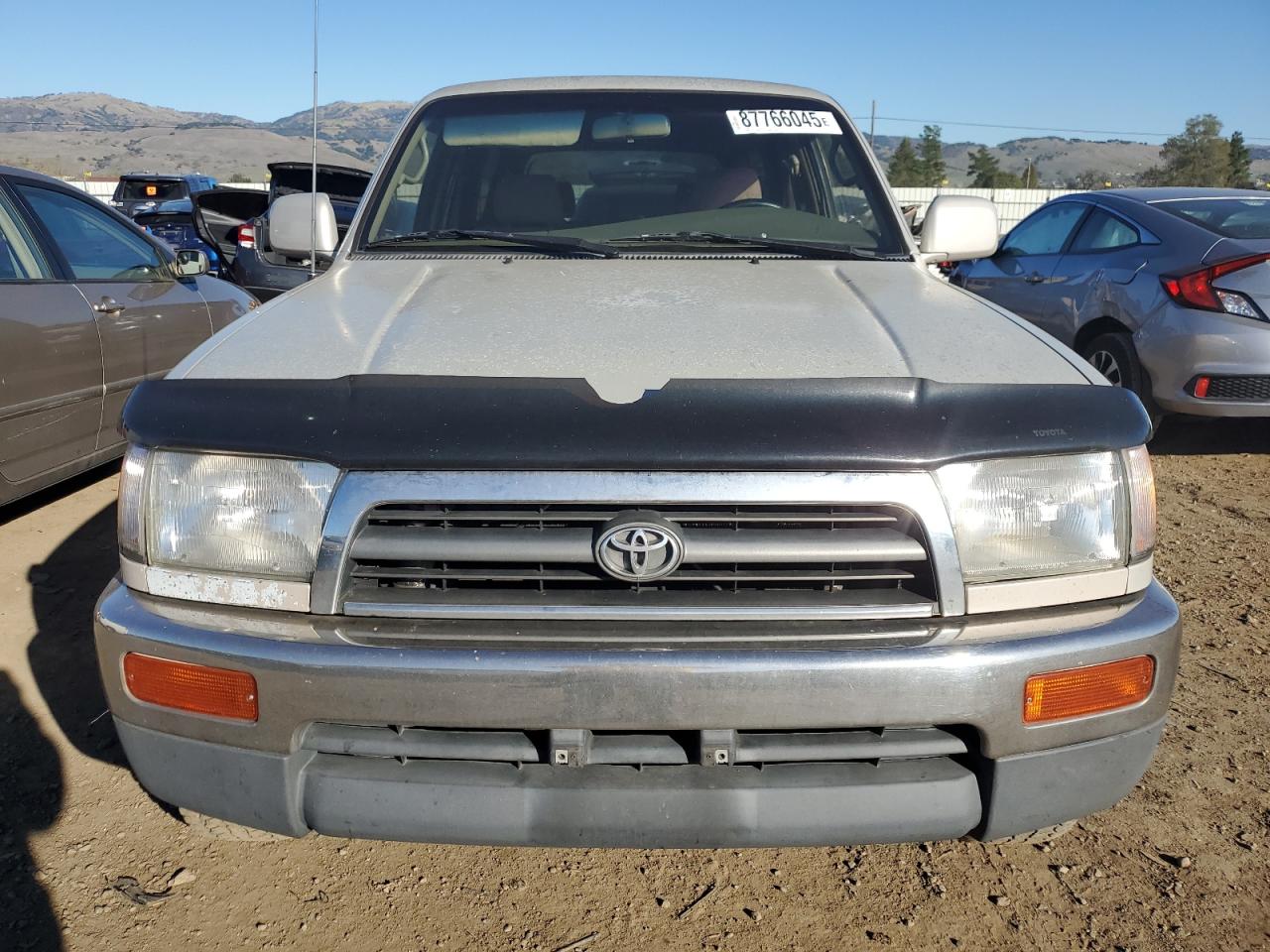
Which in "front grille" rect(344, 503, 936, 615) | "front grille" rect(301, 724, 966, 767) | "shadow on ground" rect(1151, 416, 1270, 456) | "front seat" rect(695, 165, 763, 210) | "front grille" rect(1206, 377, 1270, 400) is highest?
"front seat" rect(695, 165, 763, 210)

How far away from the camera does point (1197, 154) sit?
66062 millimetres

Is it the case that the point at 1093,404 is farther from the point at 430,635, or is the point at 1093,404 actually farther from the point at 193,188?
the point at 193,188

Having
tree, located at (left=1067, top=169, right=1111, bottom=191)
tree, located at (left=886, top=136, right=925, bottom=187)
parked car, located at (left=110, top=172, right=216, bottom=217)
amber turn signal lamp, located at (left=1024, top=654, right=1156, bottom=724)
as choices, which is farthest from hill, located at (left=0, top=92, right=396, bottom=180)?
amber turn signal lamp, located at (left=1024, top=654, right=1156, bottom=724)

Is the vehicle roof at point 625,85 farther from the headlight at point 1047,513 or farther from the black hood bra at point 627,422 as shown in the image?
the headlight at point 1047,513

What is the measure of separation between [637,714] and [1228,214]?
229 inches

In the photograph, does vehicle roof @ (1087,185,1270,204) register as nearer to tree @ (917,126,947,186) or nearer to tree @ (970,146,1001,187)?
tree @ (970,146,1001,187)

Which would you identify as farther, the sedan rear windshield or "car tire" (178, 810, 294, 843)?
the sedan rear windshield

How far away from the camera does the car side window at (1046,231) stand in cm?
688

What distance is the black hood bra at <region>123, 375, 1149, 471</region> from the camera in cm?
169

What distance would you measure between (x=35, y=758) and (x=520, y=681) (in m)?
1.90

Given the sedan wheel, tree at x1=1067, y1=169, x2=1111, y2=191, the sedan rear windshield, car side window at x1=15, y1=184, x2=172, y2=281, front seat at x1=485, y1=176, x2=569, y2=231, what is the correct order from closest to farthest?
1. front seat at x1=485, y1=176, x2=569, y2=231
2. car side window at x1=15, y1=184, x2=172, y2=281
3. the sedan rear windshield
4. the sedan wheel
5. tree at x1=1067, y1=169, x2=1111, y2=191

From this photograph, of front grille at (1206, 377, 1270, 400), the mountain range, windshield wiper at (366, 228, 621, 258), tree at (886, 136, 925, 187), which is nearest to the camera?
windshield wiper at (366, 228, 621, 258)

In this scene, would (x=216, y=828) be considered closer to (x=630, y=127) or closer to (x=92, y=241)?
(x=630, y=127)

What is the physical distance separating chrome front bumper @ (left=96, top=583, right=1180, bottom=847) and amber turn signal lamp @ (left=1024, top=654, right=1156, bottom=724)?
24 millimetres
